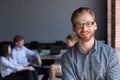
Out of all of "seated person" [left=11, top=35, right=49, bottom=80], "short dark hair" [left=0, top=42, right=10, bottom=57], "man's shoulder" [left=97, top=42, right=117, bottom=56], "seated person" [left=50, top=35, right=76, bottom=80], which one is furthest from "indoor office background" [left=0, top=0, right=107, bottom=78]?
"man's shoulder" [left=97, top=42, right=117, bottom=56]

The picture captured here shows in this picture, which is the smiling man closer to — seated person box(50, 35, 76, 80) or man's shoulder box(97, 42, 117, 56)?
man's shoulder box(97, 42, 117, 56)

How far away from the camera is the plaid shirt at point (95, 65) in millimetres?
1774

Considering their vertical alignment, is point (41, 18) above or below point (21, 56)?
above

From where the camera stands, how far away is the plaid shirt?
5.82ft

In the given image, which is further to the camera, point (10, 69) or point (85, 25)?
point (10, 69)

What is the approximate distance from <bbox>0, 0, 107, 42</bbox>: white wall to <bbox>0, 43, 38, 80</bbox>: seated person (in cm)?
463

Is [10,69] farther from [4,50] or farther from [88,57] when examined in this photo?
[88,57]

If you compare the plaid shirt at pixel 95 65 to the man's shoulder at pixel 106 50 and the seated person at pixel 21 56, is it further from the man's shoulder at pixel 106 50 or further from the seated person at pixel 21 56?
the seated person at pixel 21 56

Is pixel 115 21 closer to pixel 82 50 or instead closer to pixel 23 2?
pixel 82 50

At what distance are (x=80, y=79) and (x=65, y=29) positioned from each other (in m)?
8.18

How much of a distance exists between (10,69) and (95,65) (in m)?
3.60

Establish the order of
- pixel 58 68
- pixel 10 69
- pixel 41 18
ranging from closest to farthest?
pixel 10 69, pixel 58 68, pixel 41 18

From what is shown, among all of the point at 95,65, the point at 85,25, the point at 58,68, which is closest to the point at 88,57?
the point at 95,65

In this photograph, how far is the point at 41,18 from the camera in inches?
396
